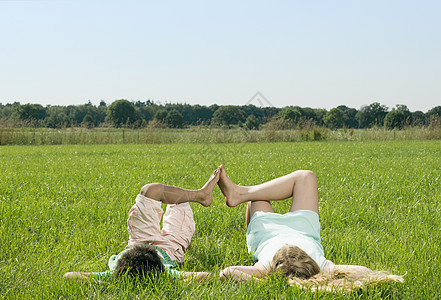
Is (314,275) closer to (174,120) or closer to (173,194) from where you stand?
(173,194)

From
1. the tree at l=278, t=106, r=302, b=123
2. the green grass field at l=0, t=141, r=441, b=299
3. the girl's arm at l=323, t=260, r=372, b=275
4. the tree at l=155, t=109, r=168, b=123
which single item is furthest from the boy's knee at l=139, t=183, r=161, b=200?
the tree at l=155, t=109, r=168, b=123

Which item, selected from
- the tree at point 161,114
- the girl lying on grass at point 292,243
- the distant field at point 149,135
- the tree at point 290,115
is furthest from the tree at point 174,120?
the girl lying on grass at point 292,243

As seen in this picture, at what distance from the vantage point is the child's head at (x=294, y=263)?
2.35 meters

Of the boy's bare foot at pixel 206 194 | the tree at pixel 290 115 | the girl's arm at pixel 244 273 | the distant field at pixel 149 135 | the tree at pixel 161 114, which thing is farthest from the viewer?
the tree at pixel 161 114

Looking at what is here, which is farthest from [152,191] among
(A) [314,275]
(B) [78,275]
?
(A) [314,275]

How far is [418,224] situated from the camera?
3811 millimetres

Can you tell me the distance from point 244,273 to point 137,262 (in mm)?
730

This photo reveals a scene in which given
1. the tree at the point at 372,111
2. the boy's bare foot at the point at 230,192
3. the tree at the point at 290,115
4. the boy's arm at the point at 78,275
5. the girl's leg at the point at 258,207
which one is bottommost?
the boy's arm at the point at 78,275

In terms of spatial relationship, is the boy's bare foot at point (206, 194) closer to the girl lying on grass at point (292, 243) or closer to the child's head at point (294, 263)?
the girl lying on grass at point (292, 243)

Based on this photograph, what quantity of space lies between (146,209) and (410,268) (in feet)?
6.82

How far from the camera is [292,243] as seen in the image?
271cm

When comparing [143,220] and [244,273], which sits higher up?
[143,220]

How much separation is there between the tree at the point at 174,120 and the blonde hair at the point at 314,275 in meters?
18.4

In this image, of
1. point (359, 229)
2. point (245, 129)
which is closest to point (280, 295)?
point (359, 229)
